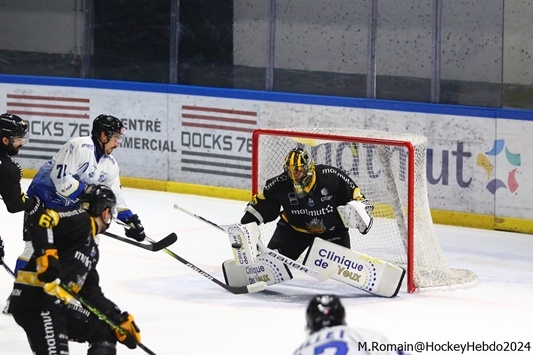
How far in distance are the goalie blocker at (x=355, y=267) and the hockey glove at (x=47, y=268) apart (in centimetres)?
260

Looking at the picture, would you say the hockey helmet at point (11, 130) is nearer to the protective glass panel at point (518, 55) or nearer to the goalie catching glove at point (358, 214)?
the goalie catching glove at point (358, 214)

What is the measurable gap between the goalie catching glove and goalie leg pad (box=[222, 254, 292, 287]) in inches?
18.1

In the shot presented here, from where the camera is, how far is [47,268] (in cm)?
475

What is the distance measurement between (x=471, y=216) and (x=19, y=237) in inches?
127

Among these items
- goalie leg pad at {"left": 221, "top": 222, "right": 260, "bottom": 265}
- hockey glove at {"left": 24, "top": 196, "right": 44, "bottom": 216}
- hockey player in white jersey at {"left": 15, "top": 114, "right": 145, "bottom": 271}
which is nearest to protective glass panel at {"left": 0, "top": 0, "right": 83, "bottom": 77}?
goalie leg pad at {"left": 221, "top": 222, "right": 260, "bottom": 265}

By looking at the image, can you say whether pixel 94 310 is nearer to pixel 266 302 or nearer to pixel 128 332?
pixel 128 332

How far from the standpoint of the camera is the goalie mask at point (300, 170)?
698cm

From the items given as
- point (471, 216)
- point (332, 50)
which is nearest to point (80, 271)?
point (471, 216)

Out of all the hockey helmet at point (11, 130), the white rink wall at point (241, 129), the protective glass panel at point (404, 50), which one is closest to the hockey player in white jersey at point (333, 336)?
the hockey helmet at point (11, 130)

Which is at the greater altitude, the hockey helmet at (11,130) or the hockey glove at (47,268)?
the hockey helmet at (11,130)

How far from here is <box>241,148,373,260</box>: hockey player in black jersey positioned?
7.18 metres

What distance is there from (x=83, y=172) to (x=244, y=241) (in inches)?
41.1

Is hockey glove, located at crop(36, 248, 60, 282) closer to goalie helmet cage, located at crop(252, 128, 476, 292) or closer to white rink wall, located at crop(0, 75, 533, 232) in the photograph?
goalie helmet cage, located at crop(252, 128, 476, 292)

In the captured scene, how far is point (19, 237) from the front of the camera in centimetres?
888
